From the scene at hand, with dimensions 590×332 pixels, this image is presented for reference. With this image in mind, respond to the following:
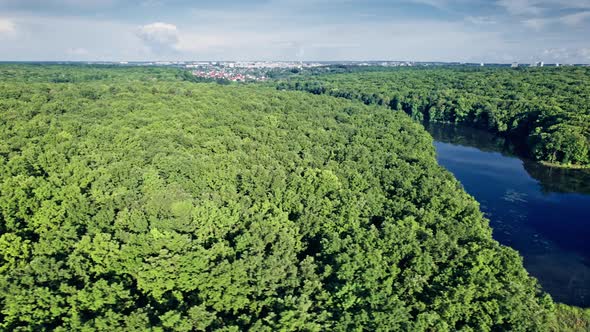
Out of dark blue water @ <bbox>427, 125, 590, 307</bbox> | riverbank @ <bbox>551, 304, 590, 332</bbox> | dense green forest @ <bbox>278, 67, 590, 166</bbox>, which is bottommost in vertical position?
riverbank @ <bbox>551, 304, 590, 332</bbox>

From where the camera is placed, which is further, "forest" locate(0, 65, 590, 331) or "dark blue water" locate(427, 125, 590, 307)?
"dark blue water" locate(427, 125, 590, 307)

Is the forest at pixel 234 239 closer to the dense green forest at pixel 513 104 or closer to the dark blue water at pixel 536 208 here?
the dark blue water at pixel 536 208

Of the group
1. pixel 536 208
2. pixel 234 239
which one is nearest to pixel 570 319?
pixel 234 239

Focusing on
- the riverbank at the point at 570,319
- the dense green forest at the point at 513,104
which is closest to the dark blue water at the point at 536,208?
the riverbank at the point at 570,319

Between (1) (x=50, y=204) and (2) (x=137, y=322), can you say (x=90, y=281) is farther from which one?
(1) (x=50, y=204)

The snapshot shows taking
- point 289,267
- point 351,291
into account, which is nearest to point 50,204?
point 289,267

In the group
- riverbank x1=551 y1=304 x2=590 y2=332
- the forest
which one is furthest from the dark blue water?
the forest

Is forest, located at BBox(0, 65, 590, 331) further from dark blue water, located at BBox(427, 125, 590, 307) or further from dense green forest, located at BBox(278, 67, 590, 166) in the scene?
dense green forest, located at BBox(278, 67, 590, 166)
